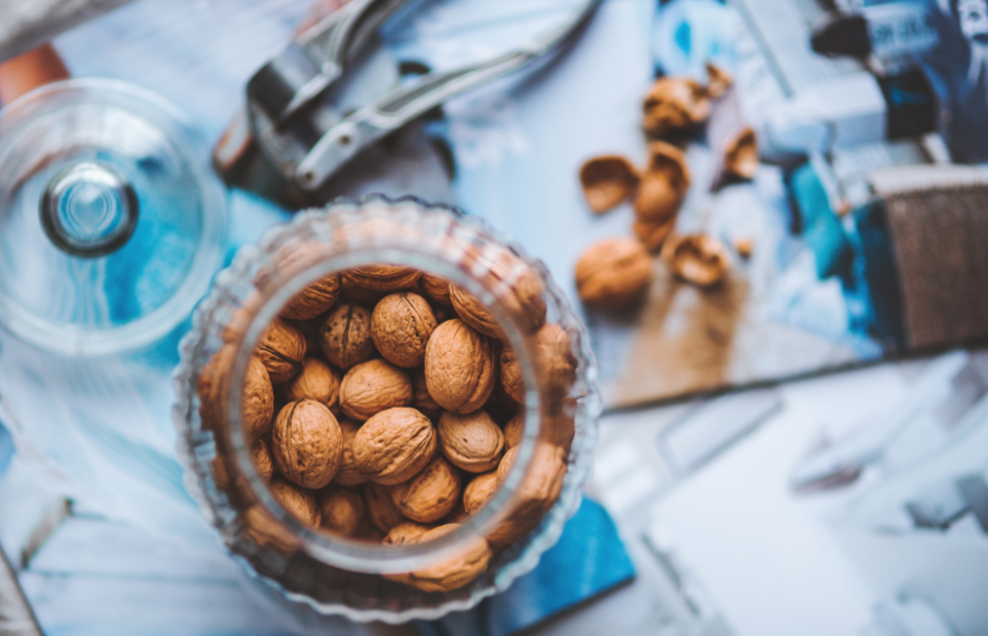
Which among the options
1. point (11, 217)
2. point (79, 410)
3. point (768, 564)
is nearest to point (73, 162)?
point (11, 217)

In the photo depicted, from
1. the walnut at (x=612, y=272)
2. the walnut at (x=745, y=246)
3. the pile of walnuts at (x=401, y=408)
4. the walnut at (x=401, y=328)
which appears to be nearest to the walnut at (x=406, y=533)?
the pile of walnuts at (x=401, y=408)

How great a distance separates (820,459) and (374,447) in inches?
16.0

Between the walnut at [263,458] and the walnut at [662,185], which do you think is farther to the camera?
the walnut at [662,185]

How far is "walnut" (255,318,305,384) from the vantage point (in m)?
0.40

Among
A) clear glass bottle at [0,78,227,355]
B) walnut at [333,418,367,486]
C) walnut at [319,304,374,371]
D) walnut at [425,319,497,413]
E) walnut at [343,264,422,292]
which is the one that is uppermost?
clear glass bottle at [0,78,227,355]

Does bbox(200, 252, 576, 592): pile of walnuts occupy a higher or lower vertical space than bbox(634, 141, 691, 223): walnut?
higher

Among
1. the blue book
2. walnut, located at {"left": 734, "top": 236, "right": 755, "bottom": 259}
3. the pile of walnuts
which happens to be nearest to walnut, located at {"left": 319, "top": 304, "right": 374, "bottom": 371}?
the pile of walnuts

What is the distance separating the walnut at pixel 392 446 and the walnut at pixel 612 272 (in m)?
0.21

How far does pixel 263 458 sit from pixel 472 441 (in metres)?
0.13

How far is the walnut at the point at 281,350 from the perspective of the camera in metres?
0.40

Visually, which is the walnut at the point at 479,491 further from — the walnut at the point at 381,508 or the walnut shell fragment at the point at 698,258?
the walnut shell fragment at the point at 698,258

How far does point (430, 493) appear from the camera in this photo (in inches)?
15.9

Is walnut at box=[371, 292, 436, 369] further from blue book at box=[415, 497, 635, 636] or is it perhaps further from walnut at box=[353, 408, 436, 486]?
blue book at box=[415, 497, 635, 636]

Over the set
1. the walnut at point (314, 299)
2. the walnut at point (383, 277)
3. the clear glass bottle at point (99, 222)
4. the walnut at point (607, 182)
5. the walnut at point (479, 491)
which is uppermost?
→ the clear glass bottle at point (99, 222)
